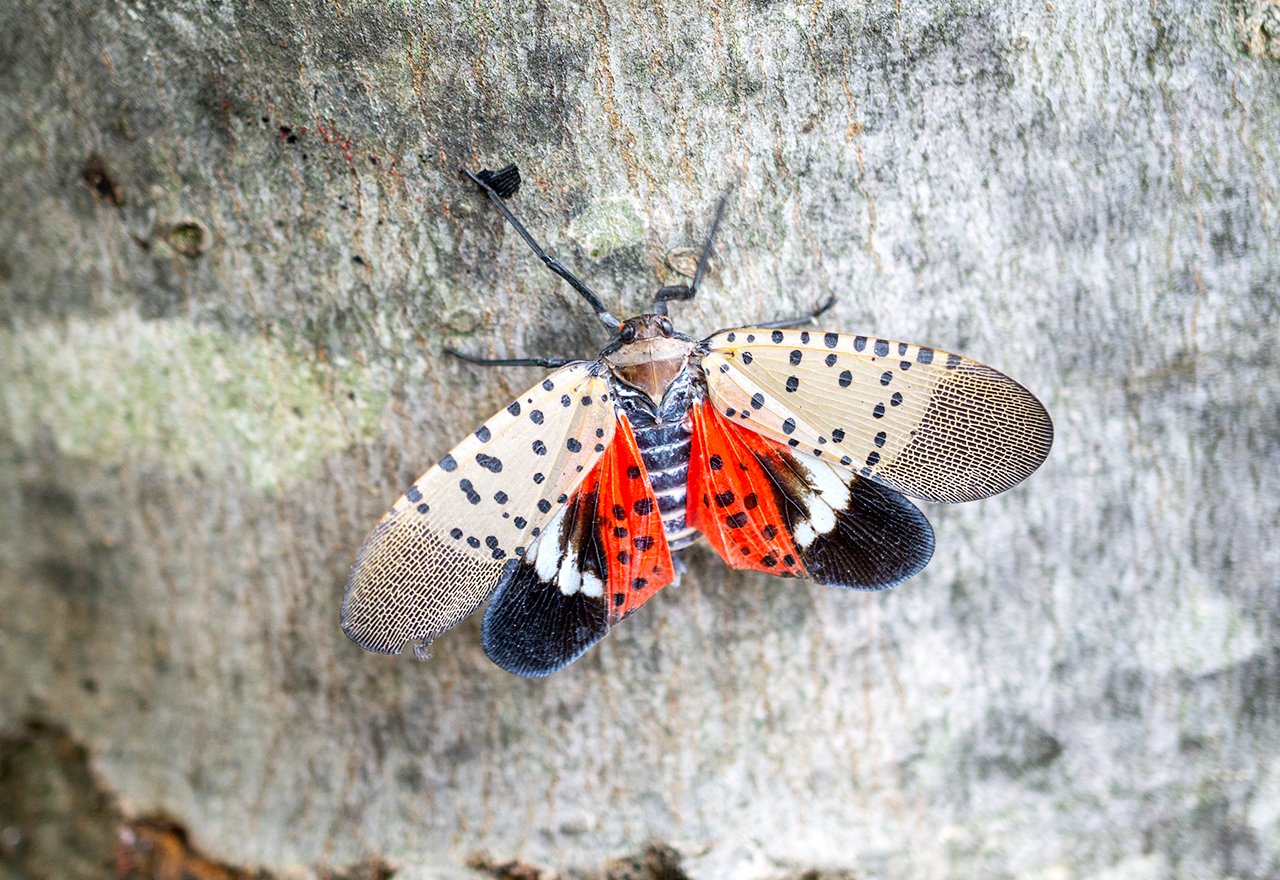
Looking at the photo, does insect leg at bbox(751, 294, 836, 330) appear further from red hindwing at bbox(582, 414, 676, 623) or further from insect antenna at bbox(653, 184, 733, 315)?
red hindwing at bbox(582, 414, 676, 623)

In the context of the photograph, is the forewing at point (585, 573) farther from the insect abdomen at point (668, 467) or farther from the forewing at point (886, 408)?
the forewing at point (886, 408)

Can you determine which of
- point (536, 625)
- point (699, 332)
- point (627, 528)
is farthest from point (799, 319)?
point (536, 625)

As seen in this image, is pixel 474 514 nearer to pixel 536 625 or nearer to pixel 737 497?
pixel 536 625

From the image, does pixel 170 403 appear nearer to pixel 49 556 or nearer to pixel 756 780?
pixel 49 556

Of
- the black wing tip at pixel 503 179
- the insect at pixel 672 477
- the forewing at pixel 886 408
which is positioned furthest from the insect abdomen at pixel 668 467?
the black wing tip at pixel 503 179

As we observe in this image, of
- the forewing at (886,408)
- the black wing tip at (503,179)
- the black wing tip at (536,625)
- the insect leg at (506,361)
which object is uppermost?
the black wing tip at (503,179)

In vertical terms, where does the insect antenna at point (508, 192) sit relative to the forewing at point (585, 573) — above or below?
above
